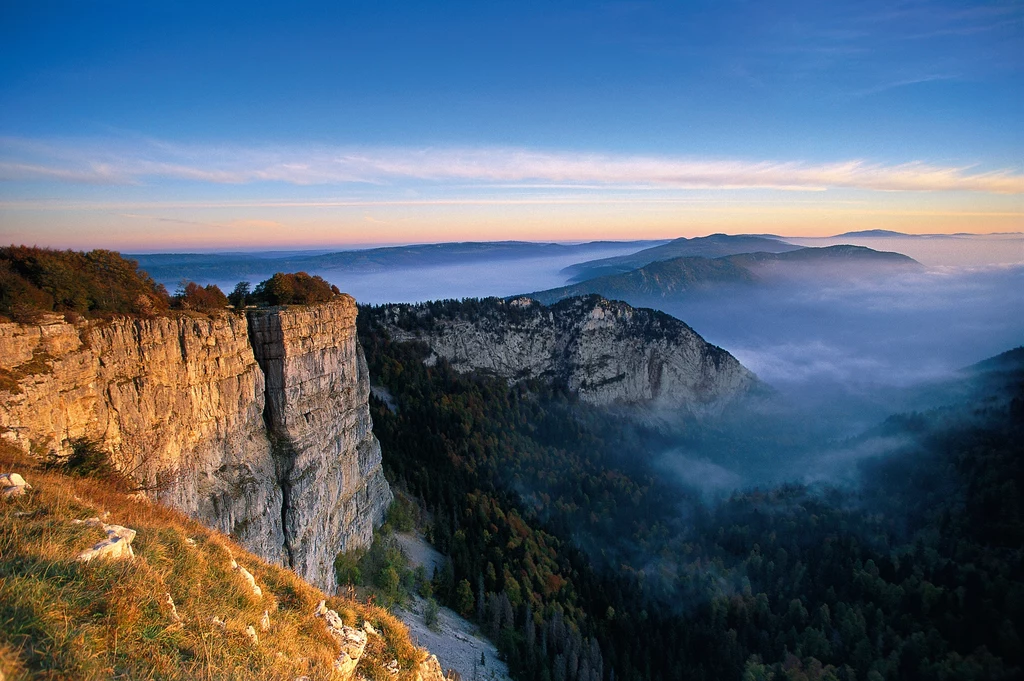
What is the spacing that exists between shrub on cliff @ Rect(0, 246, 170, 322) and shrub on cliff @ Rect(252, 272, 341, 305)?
32.0 ft

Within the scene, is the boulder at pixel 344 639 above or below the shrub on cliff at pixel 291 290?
below

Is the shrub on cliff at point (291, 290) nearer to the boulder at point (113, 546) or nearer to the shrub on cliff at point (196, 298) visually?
the shrub on cliff at point (196, 298)

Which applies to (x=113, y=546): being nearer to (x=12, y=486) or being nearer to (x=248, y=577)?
(x=248, y=577)

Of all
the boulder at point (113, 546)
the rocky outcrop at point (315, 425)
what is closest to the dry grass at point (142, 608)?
the boulder at point (113, 546)

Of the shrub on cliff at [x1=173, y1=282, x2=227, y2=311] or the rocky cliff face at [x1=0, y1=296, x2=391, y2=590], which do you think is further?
the shrub on cliff at [x1=173, y1=282, x2=227, y2=311]

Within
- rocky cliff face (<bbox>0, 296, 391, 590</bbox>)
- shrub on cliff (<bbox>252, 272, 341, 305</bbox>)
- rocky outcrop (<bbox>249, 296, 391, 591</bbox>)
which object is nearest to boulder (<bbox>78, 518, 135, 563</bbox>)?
rocky cliff face (<bbox>0, 296, 391, 590</bbox>)

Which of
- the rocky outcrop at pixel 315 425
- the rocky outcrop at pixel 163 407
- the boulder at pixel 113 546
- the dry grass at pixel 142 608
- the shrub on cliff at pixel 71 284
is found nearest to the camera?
the dry grass at pixel 142 608

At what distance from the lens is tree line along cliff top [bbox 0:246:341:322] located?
18.2 m

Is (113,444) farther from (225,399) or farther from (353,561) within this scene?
(353,561)

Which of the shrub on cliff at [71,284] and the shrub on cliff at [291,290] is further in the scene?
the shrub on cliff at [291,290]

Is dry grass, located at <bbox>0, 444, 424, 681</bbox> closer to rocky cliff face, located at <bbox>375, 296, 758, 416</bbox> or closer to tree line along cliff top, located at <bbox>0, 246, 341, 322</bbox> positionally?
tree line along cliff top, located at <bbox>0, 246, 341, 322</bbox>

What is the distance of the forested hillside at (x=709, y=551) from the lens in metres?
52.5

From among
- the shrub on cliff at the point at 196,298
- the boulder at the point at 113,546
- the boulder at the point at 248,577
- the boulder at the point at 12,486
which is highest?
the shrub on cliff at the point at 196,298

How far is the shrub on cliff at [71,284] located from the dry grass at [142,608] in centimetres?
871
